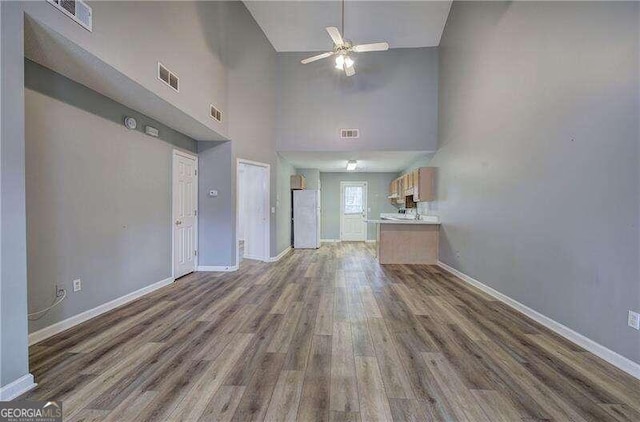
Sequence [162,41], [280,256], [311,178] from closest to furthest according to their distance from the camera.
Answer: [162,41] < [280,256] < [311,178]

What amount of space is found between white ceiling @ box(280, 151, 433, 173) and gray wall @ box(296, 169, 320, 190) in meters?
0.30

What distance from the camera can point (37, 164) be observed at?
227 centimetres

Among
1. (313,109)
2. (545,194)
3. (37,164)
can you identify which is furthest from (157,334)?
(313,109)

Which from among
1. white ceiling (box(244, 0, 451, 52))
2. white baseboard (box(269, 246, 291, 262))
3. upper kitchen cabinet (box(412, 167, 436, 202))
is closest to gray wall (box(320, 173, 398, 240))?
white baseboard (box(269, 246, 291, 262))

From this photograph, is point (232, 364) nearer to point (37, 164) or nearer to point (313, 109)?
point (37, 164)

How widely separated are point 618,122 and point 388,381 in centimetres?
250

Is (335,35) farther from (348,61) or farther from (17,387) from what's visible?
(17,387)

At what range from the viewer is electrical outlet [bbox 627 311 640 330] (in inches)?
70.6

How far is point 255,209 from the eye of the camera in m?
5.97

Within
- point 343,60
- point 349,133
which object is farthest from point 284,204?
point 343,60

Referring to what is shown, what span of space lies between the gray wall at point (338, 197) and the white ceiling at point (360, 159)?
2.30 ft

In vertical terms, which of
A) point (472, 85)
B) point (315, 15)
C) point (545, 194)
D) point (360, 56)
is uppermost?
point (315, 15)

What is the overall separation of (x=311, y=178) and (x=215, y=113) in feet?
14.5

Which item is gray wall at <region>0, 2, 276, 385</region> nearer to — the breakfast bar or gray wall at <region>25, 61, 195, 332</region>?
gray wall at <region>25, 61, 195, 332</region>
